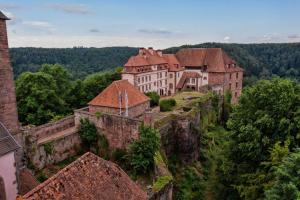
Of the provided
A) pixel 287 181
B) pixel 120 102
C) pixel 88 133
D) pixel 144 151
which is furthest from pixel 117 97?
pixel 287 181

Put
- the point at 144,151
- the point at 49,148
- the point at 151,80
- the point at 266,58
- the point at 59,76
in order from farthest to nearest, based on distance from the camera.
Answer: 1. the point at 266,58
2. the point at 151,80
3. the point at 59,76
4. the point at 49,148
5. the point at 144,151

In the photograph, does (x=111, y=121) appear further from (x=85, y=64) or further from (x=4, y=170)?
(x=85, y=64)

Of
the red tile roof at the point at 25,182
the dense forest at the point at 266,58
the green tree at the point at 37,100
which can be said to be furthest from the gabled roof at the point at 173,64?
the red tile roof at the point at 25,182

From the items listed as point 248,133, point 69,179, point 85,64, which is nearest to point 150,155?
point 248,133

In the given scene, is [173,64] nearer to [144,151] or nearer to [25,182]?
[144,151]

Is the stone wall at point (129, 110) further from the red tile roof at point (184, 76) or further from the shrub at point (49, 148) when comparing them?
the red tile roof at point (184, 76)
